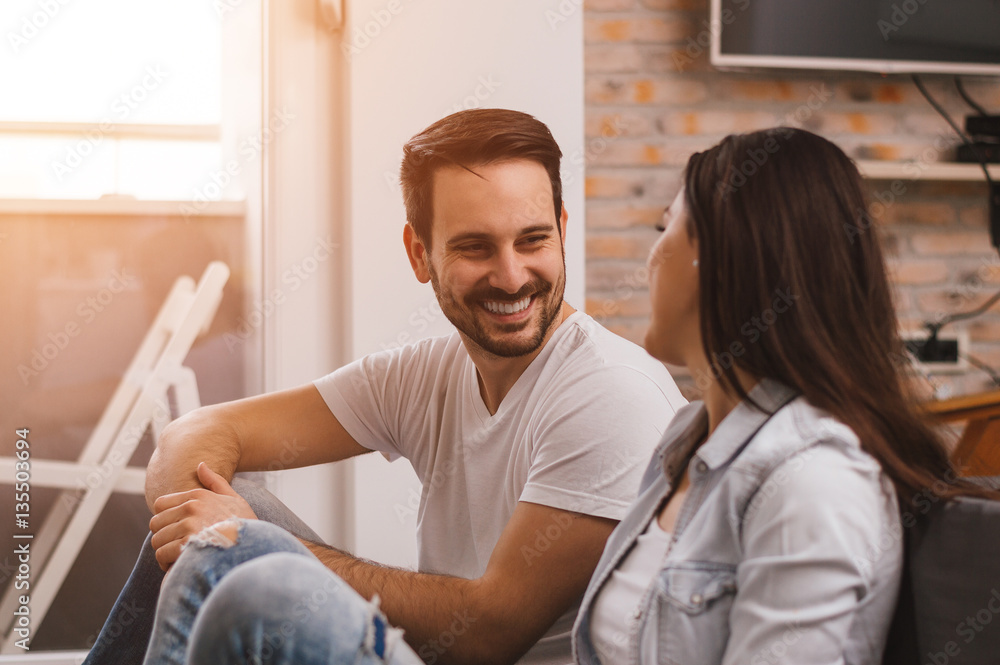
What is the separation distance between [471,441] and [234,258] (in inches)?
34.8

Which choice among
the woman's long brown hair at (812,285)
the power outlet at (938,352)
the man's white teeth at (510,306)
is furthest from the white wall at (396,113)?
the woman's long brown hair at (812,285)

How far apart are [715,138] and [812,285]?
4.66ft

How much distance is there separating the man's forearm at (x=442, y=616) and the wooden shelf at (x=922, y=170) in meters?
1.46

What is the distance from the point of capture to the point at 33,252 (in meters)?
1.74

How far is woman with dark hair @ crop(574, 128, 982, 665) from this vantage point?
23.2 inches

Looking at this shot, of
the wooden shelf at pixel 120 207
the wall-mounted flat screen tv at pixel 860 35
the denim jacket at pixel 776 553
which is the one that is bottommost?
the denim jacket at pixel 776 553

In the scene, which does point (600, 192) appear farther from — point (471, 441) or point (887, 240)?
point (887, 240)

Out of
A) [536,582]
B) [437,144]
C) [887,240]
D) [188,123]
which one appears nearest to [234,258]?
[188,123]

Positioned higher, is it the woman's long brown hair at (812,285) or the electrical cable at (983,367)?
the woman's long brown hair at (812,285)

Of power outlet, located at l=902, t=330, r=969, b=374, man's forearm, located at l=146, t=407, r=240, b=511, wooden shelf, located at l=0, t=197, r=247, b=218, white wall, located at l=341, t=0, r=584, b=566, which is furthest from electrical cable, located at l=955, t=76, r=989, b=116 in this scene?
man's forearm, located at l=146, t=407, r=240, b=511

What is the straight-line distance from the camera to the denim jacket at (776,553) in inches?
22.9

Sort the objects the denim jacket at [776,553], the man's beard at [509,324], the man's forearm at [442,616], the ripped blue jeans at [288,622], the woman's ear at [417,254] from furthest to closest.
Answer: the woman's ear at [417,254]
the man's beard at [509,324]
the man's forearm at [442,616]
the ripped blue jeans at [288,622]
the denim jacket at [776,553]

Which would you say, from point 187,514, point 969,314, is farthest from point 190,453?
point 969,314

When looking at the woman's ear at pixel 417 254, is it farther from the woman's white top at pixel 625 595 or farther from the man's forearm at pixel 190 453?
the woman's white top at pixel 625 595
